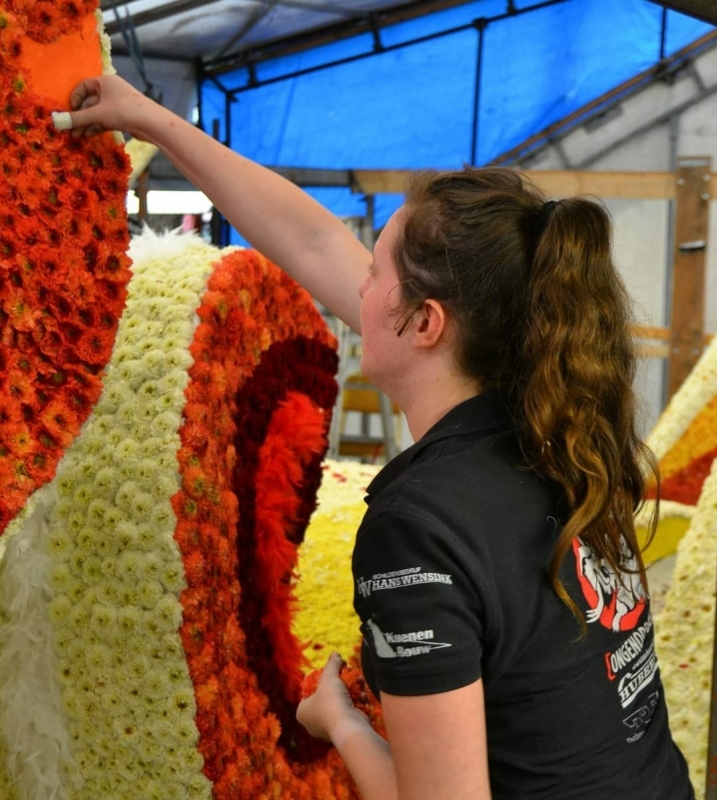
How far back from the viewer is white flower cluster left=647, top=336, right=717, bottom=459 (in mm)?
1902

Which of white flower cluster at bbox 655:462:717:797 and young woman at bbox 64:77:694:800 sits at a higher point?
young woman at bbox 64:77:694:800

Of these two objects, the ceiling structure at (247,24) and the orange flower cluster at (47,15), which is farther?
the ceiling structure at (247,24)

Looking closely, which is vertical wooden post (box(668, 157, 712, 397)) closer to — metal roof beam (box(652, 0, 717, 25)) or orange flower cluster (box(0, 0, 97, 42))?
metal roof beam (box(652, 0, 717, 25))

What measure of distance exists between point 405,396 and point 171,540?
0.29m

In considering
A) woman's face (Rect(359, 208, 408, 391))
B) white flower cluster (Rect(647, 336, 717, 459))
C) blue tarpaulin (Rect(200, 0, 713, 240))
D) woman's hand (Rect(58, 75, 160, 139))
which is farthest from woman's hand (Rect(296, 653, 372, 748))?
blue tarpaulin (Rect(200, 0, 713, 240))

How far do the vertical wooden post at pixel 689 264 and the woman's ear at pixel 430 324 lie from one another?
7.25 ft

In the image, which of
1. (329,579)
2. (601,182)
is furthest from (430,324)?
(601,182)

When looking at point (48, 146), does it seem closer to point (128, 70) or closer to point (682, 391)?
point (682, 391)

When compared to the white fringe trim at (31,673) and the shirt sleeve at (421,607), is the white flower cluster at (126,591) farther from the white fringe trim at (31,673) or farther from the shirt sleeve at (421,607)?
the shirt sleeve at (421,607)

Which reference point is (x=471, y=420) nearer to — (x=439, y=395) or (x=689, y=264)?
(x=439, y=395)

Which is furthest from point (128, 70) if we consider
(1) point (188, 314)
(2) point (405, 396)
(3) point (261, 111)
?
(2) point (405, 396)

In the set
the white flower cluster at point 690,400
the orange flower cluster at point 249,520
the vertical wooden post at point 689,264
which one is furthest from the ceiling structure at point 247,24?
the orange flower cluster at point 249,520

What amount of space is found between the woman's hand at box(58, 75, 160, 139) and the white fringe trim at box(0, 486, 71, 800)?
0.34m

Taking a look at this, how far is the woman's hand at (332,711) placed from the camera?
797mm
